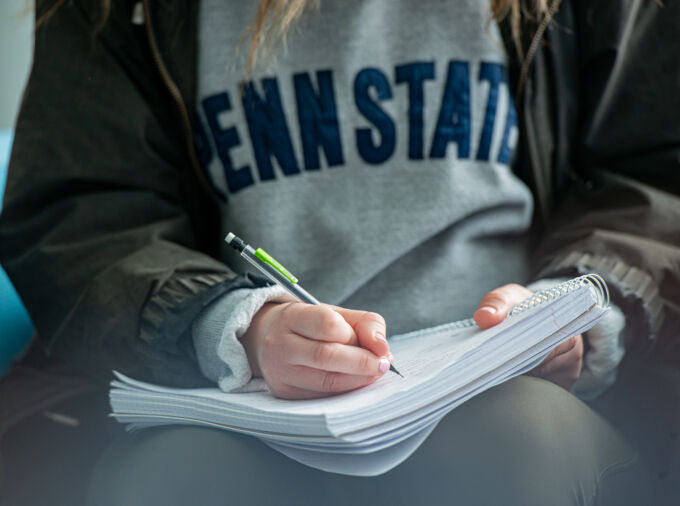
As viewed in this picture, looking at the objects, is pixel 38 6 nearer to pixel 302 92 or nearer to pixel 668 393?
pixel 302 92

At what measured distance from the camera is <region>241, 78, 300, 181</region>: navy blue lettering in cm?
64

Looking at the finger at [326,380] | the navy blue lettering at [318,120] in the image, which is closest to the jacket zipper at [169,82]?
the navy blue lettering at [318,120]

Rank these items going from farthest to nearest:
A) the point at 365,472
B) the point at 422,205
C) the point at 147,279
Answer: the point at 422,205
the point at 147,279
the point at 365,472

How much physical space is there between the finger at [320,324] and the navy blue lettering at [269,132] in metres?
0.24

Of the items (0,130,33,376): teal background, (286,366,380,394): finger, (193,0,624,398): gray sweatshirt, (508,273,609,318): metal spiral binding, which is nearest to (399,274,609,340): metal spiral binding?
(508,273,609,318): metal spiral binding

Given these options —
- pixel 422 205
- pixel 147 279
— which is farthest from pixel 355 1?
pixel 147 279

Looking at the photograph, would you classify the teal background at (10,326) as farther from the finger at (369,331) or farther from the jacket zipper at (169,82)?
the finger at (369,331)

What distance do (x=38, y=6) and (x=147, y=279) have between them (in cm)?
31

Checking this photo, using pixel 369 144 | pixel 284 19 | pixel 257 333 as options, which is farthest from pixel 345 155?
pixel 257 333

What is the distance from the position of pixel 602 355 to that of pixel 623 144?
0.27 metres

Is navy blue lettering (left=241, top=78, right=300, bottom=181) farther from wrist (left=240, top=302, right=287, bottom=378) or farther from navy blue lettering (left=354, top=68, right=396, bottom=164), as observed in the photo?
wrist (left=240, top=302, right=287, bottom=378)

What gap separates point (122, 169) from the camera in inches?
24.9

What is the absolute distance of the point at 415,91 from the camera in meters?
0.64

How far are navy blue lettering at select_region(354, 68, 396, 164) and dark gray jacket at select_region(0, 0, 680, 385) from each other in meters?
0.14
